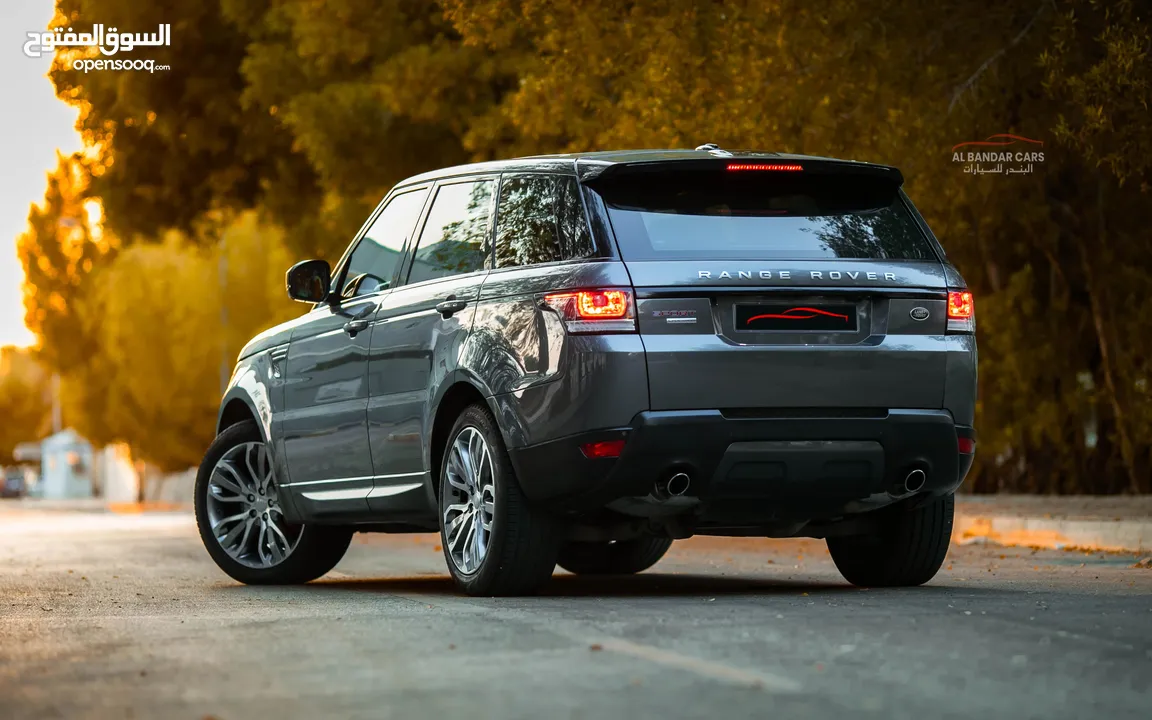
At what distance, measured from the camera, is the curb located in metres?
14.5

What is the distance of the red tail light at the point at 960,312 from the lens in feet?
30.5

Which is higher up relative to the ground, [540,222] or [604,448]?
[540,222]

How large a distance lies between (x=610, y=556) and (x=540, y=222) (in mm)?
3484

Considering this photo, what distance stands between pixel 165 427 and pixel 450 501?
56405 mm

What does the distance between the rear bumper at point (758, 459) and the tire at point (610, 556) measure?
10.4 feet

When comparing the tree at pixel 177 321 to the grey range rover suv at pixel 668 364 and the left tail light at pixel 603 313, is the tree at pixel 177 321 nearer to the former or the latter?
the grey range rover suv at pixel 668 364

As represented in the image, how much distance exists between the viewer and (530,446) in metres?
8.93

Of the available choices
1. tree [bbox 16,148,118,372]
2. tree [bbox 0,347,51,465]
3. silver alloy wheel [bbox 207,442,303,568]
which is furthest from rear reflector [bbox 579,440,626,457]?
tree [bbox 0,347,51,465]

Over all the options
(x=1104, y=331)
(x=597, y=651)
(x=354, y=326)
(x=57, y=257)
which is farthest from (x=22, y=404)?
(x=597, y=651)

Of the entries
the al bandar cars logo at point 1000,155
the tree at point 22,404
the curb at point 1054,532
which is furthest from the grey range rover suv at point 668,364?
the tree at point 22,404

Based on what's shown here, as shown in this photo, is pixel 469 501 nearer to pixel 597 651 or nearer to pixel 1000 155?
pixel 597 651

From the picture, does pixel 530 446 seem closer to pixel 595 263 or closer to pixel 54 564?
pixel 595 263

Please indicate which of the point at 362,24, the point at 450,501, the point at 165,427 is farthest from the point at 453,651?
the point at 165,427

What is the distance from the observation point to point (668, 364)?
864 cm
